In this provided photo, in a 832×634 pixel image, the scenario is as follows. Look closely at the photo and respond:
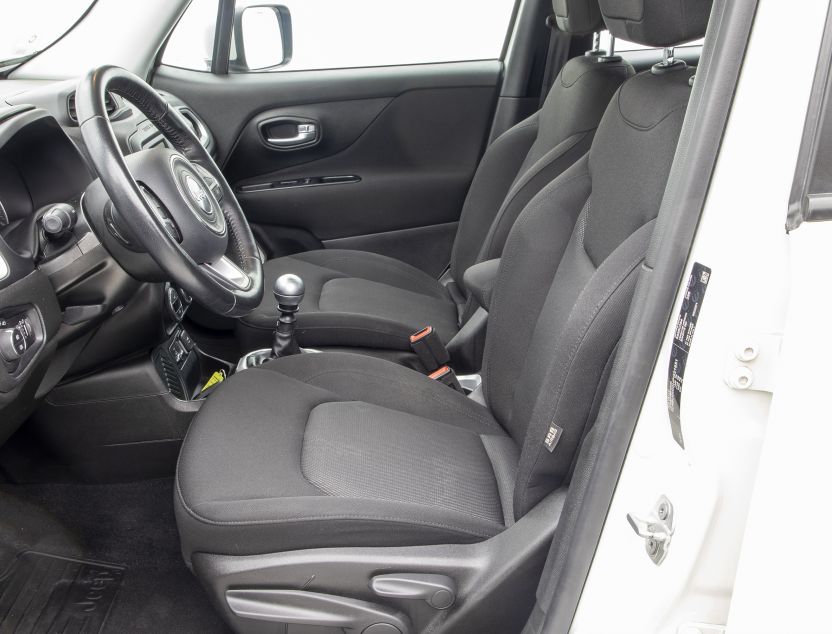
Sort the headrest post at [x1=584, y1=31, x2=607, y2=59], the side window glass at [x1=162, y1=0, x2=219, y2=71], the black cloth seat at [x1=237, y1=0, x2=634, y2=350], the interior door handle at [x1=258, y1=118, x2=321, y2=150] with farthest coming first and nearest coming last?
the interior door handle at [x1=258, y1=118, x2=321, y2=150]
the side window glass at [x1=162, y1=0, x2=219, y2=71]
the headrest post at [x1=584, y1=31, x2=607, y2=59]
the black cloth seat at [x1=237, y1=0, x2=634, y2=350]

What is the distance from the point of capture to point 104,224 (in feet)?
4.51

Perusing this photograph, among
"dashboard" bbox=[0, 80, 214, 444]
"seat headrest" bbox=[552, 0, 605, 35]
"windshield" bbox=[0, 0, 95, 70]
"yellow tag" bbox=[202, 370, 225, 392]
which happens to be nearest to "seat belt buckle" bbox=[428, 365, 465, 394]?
"yellow tag" bbox=[202, 370, 225, 392]

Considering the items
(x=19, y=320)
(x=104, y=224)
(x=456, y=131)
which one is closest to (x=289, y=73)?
(x=456, y=131)

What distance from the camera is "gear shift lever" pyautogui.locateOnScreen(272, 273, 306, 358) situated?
1.67 meters

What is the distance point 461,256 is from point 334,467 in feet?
3.83

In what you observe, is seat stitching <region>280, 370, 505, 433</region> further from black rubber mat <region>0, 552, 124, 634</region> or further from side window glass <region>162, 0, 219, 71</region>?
side window glass <region>162, 0, 219, 71</region>

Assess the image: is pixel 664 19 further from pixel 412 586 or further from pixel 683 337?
pixel 412 586

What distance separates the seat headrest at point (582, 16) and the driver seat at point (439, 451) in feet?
1.28

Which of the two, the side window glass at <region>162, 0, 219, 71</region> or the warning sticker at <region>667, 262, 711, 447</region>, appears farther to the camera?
the side window glass at <region>162, 0, 219, 71</region>

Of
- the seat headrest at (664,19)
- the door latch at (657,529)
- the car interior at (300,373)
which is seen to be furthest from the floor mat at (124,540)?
the seat headrest at (664,19)

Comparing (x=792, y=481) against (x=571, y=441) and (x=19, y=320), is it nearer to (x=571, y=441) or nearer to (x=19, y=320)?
(x=571, y=441)

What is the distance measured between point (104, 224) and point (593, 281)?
2.53 ft

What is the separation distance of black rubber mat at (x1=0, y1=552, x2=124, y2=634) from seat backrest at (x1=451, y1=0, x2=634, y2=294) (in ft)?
3.53

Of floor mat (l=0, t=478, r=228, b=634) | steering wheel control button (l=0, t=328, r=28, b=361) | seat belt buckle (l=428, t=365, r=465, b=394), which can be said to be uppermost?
steering wheel control button (l=0, t=328, r=28, b=361)
